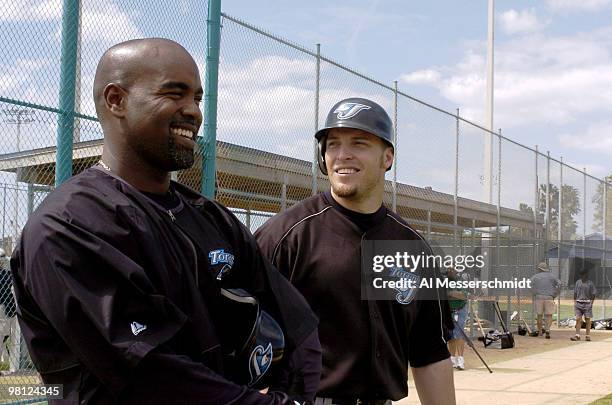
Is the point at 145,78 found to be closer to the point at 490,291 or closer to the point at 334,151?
the point at 334,151

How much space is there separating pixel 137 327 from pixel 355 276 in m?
1.76

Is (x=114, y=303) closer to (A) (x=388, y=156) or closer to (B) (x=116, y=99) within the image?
(B) (x=116, y=99)

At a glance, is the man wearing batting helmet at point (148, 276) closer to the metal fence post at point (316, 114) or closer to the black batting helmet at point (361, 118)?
the black batting helmet at point (361, 118)

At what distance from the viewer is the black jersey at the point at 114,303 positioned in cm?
166

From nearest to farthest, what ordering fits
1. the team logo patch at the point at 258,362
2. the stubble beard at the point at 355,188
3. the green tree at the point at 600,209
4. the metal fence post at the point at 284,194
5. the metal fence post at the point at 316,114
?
the team logo patch at the point at 258,362, the stubble beard at the point at 355,188, the metal fence post at the point at 284,194, the metal fence post at the point at 316,114, the green tree at the point at 600,209

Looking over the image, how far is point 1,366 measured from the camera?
26.6 feet

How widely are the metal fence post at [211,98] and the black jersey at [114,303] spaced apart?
603cm

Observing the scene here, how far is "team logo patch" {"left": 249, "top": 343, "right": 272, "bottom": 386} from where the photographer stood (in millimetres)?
1991

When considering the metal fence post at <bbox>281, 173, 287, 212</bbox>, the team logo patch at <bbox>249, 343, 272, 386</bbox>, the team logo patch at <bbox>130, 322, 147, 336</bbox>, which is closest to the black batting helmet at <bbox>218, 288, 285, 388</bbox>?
the team logo patch at <bbox>249, 343, 272, 386</bbox>

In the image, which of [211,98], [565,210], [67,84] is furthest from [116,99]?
[565,210]

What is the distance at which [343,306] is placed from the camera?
3.32 m

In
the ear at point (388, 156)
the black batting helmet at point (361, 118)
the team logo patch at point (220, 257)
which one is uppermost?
the black batting helmet at point (361, 118)

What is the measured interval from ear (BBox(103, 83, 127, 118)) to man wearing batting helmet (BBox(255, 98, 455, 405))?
56.0 inches

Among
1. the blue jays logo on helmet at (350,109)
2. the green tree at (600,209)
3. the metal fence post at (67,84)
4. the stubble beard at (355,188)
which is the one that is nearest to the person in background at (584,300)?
the green tree at (600,209)
